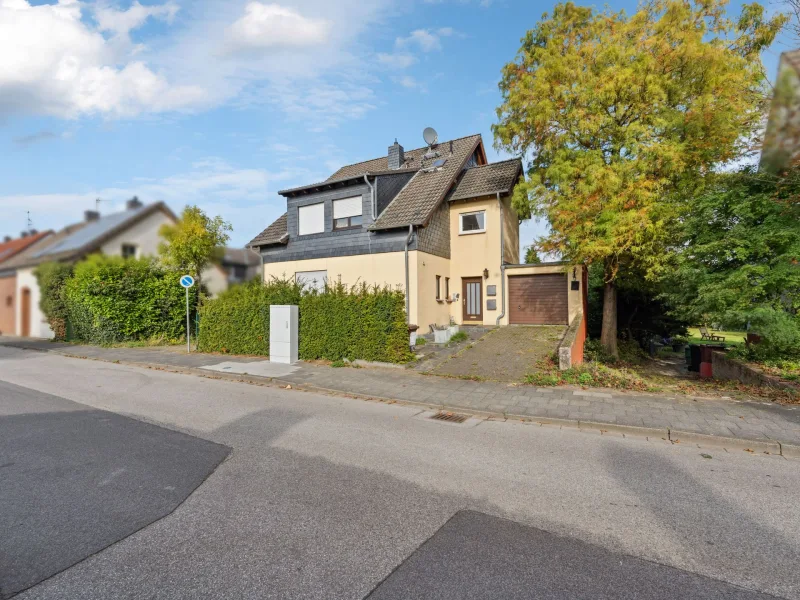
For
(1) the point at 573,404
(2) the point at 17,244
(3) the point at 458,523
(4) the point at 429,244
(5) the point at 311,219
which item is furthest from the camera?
(5) the point at 311,219

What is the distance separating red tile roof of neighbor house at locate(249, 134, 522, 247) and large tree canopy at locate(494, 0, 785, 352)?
148 inches

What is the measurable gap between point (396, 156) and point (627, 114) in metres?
10.4

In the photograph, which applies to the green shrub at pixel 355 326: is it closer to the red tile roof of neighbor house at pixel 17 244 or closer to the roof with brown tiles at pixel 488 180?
the red tile roof of neighbor house at pixel 17 244

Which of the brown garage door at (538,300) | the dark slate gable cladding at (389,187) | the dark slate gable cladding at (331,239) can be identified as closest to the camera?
the dark slate gable cladding at (331,239)

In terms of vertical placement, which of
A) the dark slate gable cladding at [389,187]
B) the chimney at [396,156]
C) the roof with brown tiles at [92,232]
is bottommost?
the roof with brown tiles at [92,232]

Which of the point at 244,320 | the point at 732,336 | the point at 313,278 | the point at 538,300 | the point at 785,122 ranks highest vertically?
the point at 785,122

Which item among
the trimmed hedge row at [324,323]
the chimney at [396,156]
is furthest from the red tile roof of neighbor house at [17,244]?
the chimney at [396,156]

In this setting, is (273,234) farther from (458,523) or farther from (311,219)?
(458,523)

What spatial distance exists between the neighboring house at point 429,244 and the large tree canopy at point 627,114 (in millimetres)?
3691

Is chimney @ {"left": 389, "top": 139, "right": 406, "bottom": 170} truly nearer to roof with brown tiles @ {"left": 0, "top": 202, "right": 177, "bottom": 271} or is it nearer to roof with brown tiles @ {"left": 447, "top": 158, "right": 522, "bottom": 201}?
roof with brown tiles @ {"left": 447, "top": 158, "right": 522, "bottom": 201}

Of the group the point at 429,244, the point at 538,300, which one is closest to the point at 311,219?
the point at 429,244

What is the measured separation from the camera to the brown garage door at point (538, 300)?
17812 mm

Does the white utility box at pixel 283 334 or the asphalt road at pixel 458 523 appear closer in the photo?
the asphalt road at pixel 458 523

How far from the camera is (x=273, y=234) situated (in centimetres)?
1981
